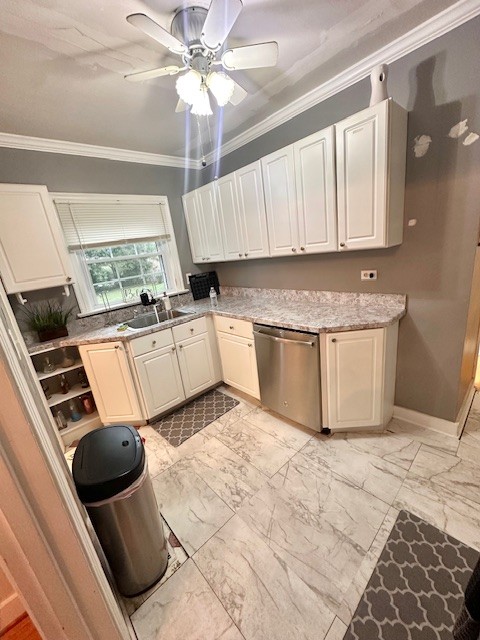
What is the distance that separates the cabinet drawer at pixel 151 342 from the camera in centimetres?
226

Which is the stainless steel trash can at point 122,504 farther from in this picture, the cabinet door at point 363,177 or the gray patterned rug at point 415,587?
the cabinet door at point 363,177

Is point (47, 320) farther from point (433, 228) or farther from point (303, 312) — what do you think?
point (433, 228)

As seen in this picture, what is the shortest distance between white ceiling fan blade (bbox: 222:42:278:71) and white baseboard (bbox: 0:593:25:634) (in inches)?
109

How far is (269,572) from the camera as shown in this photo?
128 centimetres

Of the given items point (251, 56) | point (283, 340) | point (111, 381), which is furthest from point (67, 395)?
point (251, 56)

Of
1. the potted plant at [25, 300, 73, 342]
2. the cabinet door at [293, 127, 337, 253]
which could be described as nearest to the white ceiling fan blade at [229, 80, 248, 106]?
the cabinet door at [293, 127, 337, 253]

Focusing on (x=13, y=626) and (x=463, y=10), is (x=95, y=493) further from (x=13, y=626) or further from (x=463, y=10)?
(x=463, y=10)

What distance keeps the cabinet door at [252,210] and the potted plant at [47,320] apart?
6.31ft

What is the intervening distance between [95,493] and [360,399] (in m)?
1.76

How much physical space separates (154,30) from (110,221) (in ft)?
6.41

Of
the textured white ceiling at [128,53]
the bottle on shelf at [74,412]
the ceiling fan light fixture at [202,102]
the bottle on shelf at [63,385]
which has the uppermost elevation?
the textured white ceiling at [128,53]

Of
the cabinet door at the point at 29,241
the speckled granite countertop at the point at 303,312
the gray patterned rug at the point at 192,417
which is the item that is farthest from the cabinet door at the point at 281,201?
the cabinet door at the point at 29,241

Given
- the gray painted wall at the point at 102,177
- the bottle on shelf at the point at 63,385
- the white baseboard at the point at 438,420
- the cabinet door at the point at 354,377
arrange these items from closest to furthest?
the cabinet door at the point at 354,377 → the white baseboard at the point at 438,420 → the gray painted wall at the point at 102,177 → the bottle on shelf at the point at 63,385

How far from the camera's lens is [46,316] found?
2354 mm
